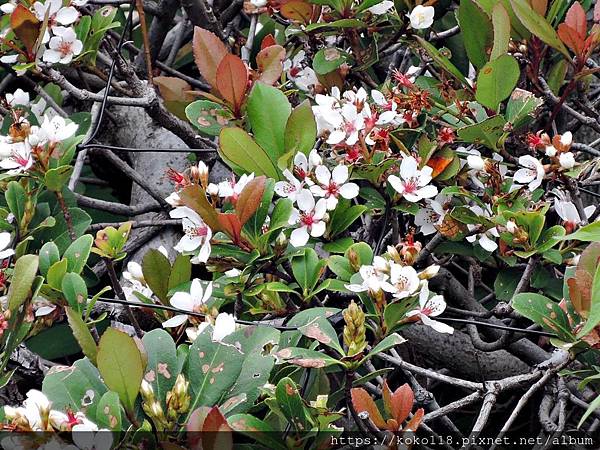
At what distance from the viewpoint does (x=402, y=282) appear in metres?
1.02

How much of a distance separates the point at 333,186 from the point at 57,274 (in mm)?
409

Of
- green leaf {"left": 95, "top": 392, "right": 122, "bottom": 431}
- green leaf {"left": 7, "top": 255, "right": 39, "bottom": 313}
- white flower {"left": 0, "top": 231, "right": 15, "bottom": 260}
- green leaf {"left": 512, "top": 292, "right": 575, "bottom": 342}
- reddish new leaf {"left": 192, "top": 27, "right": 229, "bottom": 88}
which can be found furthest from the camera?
reddish new leaf {"left": 192, "top": 27, "right": 229, "bottom": 88}

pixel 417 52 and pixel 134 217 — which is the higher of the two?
pixel 417 52

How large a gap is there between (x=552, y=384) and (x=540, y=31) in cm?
54

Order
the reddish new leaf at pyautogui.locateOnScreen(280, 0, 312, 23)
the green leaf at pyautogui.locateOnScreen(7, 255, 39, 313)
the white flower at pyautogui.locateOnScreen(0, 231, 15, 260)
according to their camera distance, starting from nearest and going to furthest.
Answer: the green leaf at pyautogui.locateOnScreen(7, 255, 39, 313) < the white flower at pyautogui.locateOnScreen(0, 231, 15, 260) < the reddish new leaf at pyautogui.locateOnScreen(280, 0, 312, 23)

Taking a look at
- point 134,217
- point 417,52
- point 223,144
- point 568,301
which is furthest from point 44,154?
point 568,301

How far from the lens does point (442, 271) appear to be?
146 cm

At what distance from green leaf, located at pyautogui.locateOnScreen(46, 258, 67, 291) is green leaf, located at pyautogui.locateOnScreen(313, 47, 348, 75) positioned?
584 mm

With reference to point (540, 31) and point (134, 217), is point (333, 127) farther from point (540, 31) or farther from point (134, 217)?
point (134, 217)

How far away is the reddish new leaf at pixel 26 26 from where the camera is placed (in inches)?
51.5

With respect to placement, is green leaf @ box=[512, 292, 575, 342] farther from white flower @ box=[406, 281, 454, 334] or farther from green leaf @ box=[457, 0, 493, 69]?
green leaf @ box=[457, 0, 493, 69]

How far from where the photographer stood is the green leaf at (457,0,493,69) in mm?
1308

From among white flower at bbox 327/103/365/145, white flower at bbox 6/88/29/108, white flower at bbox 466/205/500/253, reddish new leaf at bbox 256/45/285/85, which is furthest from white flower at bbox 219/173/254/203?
white flower at bbox 6/88/29/108

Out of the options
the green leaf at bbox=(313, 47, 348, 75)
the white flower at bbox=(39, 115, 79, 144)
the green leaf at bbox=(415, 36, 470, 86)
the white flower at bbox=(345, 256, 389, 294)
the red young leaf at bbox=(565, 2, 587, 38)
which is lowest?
the white flower at bbox=(345, 256, 389, 294)
